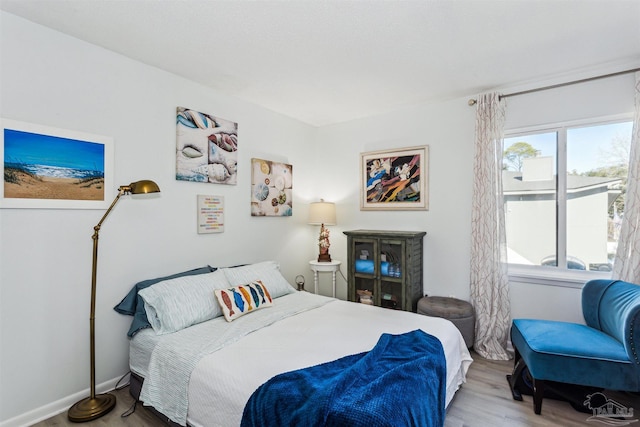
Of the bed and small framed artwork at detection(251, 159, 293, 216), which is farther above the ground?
small framed artwork at detection(251, 159, 293, 216)

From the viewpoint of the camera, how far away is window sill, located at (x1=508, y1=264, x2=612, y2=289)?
2736 millimetres

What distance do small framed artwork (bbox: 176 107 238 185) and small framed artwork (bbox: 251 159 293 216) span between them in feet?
1.02

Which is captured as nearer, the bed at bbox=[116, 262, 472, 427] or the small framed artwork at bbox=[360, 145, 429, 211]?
the bed at bbox=[116, 262, 472, 427]

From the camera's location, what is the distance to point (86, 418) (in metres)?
2.04

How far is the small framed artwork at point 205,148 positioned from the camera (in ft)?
9.27

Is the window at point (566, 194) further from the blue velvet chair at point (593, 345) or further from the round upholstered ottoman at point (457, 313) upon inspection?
the round upholstered ottoman at point (457, 313)

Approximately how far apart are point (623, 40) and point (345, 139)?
2.70m

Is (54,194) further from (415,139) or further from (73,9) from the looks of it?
(415,139)

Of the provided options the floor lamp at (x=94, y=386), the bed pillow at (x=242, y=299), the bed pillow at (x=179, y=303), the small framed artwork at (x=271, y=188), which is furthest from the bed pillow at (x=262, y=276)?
the floor lamp at (x=94, y=386)

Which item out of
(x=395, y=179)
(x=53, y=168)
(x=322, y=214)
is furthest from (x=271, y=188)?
(x=53, y=168)

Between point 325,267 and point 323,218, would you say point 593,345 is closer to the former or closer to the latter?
point 325,267

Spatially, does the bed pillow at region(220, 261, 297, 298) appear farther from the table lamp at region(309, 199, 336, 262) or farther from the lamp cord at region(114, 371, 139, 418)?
the lamp cord at region(114, 371, 139, 418)

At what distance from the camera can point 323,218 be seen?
156 inches

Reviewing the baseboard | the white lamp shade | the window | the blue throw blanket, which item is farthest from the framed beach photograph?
the window
